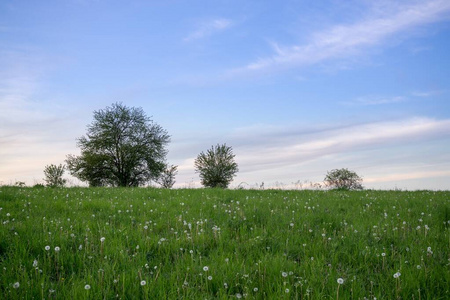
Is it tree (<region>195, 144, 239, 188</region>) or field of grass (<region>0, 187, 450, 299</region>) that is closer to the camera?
field of grass (<region>0, 187, 450, 299</region>)

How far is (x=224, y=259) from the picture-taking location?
4.67 m

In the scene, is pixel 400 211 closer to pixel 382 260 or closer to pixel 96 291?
pixel 382 260

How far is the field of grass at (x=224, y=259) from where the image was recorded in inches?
147

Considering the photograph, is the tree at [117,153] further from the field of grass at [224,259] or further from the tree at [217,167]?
the field of grass at [224,259]

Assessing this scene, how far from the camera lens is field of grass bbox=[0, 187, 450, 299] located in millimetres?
3734

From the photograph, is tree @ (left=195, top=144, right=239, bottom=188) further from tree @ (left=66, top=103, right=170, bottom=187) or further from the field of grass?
the field of grass

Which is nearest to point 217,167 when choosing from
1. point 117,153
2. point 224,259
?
point 117,153

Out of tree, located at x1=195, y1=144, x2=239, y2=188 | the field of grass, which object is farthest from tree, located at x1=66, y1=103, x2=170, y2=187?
the field of grass

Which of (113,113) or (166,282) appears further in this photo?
(113,113)

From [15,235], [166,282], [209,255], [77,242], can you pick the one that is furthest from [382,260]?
[15,235]

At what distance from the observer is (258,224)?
23.6ft

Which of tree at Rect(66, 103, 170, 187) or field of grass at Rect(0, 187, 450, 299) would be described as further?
tree at Rect(66, 103, 170, 187)

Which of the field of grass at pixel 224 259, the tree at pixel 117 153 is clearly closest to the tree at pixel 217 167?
the tree at pixel 117 153

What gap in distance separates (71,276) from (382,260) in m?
4.69
